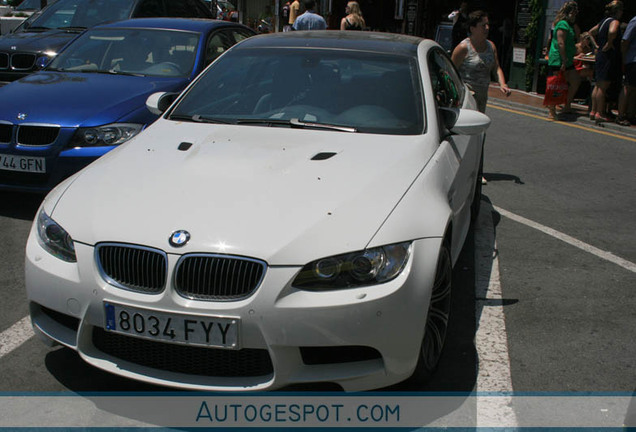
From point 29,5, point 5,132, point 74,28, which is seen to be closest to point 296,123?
point 5,132

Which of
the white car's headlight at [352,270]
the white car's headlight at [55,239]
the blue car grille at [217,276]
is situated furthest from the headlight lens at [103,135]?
the white car's headlight at [352,270]

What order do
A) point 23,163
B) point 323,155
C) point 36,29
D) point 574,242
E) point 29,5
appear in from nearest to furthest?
point 323,155, point 23,163, point 574,242, point 36,29, point 29,5

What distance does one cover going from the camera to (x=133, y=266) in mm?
3014

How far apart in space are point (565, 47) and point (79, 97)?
8059 millimetres

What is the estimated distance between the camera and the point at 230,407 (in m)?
3.22

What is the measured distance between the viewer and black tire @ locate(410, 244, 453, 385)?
3.27 meters

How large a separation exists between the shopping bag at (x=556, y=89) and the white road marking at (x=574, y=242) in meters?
5.73

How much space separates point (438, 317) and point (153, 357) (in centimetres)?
129

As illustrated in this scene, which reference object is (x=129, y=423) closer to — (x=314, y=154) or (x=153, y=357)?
(x=153, y=357)

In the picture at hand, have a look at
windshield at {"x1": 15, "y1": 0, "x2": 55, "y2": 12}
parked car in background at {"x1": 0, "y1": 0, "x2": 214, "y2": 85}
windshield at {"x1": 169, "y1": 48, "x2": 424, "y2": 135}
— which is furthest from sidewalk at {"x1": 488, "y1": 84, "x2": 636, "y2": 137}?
windshield at {"x1": 15, "y1": 0, "x2": 55, "y2": 12}

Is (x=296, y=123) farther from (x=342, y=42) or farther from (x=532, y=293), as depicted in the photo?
(x=532, y=293)

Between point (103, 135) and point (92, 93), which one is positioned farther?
point (92, 93)

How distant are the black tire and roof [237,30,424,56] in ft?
5.59

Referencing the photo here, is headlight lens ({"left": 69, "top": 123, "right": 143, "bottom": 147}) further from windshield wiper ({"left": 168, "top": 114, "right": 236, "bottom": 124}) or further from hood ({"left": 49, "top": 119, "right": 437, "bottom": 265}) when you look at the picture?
hood ({"left": 49, "top": 119, "right": 437, "bottom": 265})
